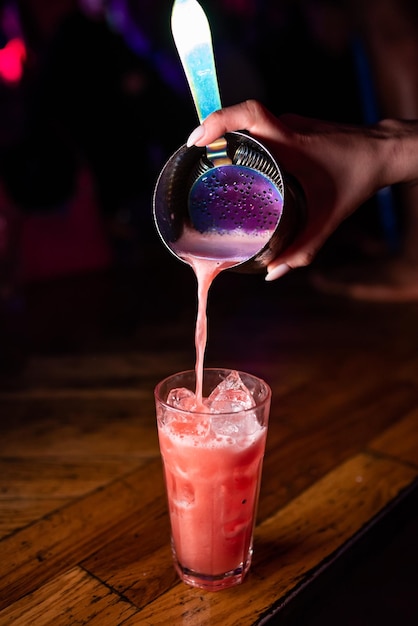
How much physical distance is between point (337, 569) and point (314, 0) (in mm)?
3366

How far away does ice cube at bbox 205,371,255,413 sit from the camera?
0.99 m

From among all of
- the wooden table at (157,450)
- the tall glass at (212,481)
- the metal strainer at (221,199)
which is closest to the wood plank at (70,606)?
the wooden table at (157,450)

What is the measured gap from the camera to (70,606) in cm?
96

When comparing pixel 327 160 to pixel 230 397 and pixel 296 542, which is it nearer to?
pixel 230 397

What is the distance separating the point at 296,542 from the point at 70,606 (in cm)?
38

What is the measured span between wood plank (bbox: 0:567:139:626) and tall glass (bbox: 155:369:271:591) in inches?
4.6

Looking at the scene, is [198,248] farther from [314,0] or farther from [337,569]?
[314,0]

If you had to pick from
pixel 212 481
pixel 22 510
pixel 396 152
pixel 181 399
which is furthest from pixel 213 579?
pixel 396 152

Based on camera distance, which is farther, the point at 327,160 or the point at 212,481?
the point at 327,160

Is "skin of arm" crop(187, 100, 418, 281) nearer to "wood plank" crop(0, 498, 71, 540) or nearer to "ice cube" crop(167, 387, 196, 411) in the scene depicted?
"ice cube" crop(167, 387, 196, 411)

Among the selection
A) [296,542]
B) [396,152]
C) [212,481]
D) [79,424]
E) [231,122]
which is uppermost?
[231,122]

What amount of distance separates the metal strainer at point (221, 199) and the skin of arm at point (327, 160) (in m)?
0.04

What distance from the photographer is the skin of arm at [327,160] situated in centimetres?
105

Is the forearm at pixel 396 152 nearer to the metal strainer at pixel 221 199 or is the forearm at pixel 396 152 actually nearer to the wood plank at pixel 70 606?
the metal strainer at pixel 221 199
